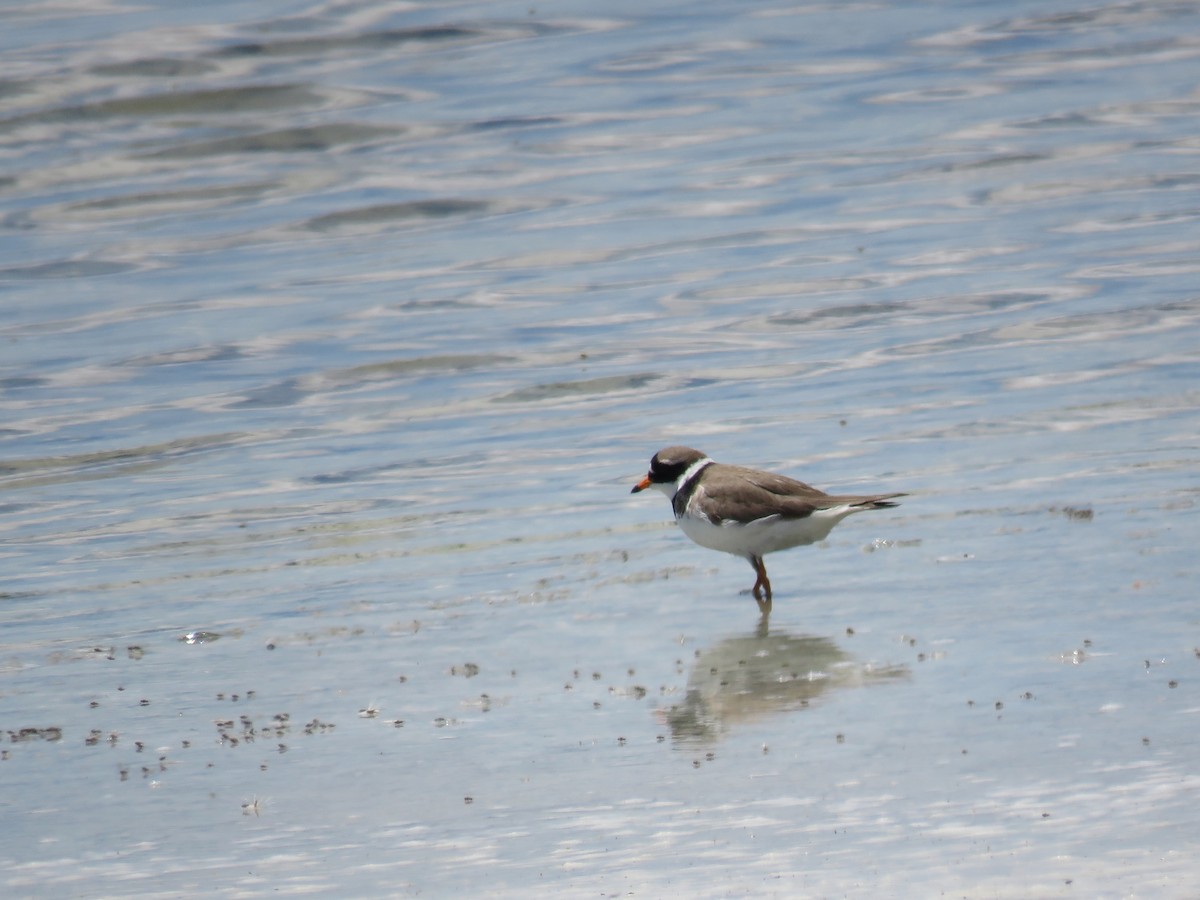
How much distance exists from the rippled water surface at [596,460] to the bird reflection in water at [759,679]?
38 mm

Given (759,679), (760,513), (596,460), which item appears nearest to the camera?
(759,679)

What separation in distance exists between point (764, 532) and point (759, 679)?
1.96 m

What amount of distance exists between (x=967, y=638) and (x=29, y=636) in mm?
5391

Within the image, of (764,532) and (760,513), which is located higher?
(760,513)

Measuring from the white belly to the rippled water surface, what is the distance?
28 centimetres

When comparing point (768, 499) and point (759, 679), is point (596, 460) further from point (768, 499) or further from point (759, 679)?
point (759, 679)

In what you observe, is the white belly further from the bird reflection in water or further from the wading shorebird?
the bird reflection in water

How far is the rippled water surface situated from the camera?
6410 millimetres

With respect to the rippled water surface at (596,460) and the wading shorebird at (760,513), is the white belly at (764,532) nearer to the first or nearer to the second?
the wading shorebird at (760,513)

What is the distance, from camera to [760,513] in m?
9.89

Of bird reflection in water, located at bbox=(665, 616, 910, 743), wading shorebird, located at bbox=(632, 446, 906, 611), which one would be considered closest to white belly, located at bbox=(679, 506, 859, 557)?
wading shorebird, located at bbox=(632, 446, 906, 611)

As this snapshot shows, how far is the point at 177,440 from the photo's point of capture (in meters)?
16.4

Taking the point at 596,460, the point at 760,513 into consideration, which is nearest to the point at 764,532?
the point at 760,513

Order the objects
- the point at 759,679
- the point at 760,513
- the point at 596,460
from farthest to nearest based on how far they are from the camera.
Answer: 1. the point at 596,460
2. the point at 760,513
3. the point at 759,679
